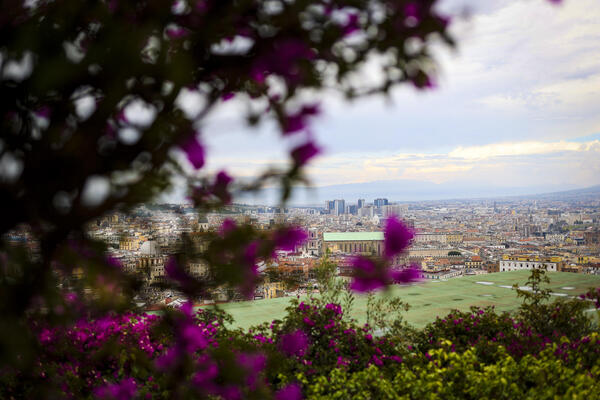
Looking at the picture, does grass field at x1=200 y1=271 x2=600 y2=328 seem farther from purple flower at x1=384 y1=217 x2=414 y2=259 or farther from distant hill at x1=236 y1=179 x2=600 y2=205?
purple flower at x1=384 y1=217 x2=414 y2=259

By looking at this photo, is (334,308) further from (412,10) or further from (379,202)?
(412,10)

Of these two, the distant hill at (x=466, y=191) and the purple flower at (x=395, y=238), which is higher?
the distant hill at (x=466, y=191)

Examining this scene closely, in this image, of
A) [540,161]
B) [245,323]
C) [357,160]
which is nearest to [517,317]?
[357,160]

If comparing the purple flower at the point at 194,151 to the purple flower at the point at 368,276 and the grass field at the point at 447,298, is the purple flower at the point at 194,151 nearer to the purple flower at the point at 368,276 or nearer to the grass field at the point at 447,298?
the purple flower at the point at 368,276

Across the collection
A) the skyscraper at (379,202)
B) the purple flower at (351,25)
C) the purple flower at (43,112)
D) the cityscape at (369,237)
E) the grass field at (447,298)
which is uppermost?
the purple flower at (351,25)

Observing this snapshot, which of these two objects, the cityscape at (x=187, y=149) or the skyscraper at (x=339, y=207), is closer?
the cityscape at (x=187, y=149)

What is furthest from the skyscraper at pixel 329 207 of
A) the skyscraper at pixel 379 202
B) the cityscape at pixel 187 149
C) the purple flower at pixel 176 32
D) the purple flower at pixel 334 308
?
the purple flower at pixel 176 32
